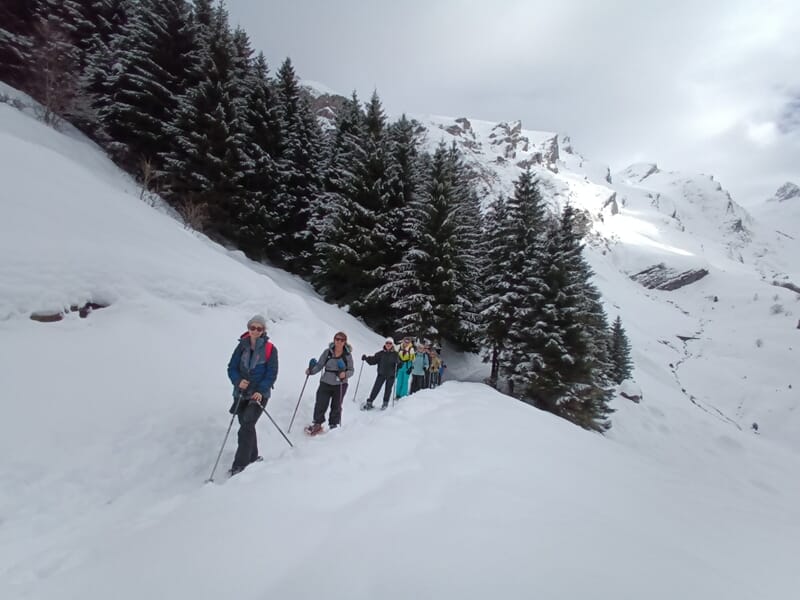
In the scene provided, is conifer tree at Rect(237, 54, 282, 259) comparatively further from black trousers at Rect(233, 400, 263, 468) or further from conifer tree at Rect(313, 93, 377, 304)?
black trousers at Rect(233, 400, 263, 468)

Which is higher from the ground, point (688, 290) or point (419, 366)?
point (688, 290)

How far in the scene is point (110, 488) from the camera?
170 inches

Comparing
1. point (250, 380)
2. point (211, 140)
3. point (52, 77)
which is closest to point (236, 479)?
point (250, 380)

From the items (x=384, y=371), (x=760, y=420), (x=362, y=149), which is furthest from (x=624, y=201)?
(x=384, y=371)

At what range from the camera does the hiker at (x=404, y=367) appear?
10.2m

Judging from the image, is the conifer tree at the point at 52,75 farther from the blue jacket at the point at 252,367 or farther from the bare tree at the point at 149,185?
the blue jacket at the point at 252,367

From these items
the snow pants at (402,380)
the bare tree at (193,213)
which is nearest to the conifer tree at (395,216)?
the snow pants at (402,380)

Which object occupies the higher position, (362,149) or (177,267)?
(362,149)

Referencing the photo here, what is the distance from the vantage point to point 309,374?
668 cm

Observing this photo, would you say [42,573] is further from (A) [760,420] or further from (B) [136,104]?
(A) [760,420]

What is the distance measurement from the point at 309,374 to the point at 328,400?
2.15ft

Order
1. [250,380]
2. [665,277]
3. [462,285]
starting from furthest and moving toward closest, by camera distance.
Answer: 1. [665,277]
2. [462,285]
3. [250,380]

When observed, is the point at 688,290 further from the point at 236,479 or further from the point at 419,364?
the point at 236,479

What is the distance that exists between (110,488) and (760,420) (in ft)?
182
